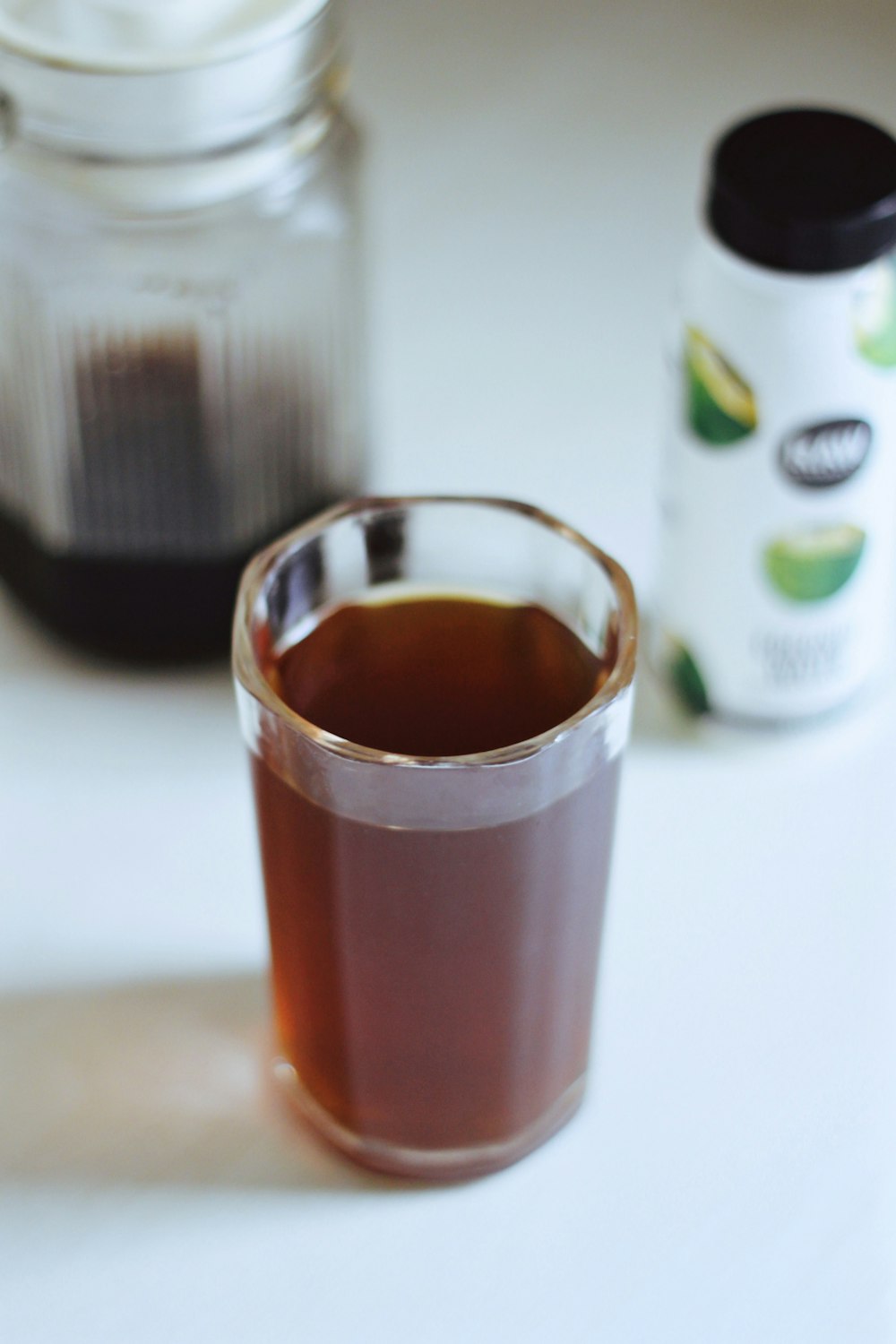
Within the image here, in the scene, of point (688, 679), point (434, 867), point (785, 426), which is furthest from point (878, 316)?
point (434, 867)

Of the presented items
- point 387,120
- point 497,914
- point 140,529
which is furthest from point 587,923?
point 387,120

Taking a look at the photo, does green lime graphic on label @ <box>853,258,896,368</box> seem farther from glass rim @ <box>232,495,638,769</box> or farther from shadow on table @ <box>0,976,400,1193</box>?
shadow on table @ <box>0,976,400,1193</box>

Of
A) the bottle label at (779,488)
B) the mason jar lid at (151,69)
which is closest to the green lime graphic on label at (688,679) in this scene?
the bottle label at (779,488)

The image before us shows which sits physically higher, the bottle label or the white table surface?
the bottle label

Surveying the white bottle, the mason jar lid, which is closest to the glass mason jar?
the mason jar lid

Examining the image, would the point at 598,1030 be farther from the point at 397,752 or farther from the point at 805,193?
the point at 805,193

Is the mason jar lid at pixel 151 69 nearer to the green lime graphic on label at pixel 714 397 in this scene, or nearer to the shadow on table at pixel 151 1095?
the green lime graphic on label at pixel 714 397

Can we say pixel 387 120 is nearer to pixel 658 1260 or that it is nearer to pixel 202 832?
pixel 202 832
